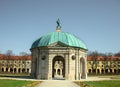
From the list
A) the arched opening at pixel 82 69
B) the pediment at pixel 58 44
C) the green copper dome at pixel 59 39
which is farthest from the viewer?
the arched opening at pixel 82 69

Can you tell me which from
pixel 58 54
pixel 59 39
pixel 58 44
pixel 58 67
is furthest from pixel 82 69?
pixel 58 67

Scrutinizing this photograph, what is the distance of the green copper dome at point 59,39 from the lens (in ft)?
168

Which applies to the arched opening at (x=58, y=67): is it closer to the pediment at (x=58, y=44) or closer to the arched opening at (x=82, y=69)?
the arched opening at (x=82, y=69)

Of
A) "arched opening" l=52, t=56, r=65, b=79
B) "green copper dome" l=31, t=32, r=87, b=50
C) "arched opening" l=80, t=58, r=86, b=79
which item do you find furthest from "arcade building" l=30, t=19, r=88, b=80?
"arched opening" l=52, t=56, r=65, b=79

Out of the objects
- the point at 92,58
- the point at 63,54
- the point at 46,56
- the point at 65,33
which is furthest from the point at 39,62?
the point at 92,58

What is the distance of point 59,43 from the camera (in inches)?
1976

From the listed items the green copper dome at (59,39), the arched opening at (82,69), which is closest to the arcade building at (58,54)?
the green copper dome at (59,39)

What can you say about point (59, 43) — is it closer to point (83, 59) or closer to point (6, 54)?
point (83, 59)

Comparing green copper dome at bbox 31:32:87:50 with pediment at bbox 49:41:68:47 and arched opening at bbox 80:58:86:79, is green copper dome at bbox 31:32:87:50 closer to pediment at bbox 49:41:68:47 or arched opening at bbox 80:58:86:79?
pediment at bbox 49:41:68:47

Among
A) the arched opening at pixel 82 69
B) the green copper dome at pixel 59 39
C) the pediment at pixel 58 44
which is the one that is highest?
the green copper dome at pixel 59 39

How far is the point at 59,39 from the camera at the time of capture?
5162cm

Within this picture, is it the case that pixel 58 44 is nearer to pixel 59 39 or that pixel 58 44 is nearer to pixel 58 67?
pixel 59 39

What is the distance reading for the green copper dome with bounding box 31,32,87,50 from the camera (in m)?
51.3

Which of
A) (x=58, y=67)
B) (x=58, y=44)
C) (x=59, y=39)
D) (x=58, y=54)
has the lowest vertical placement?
(x=58, y=67)
